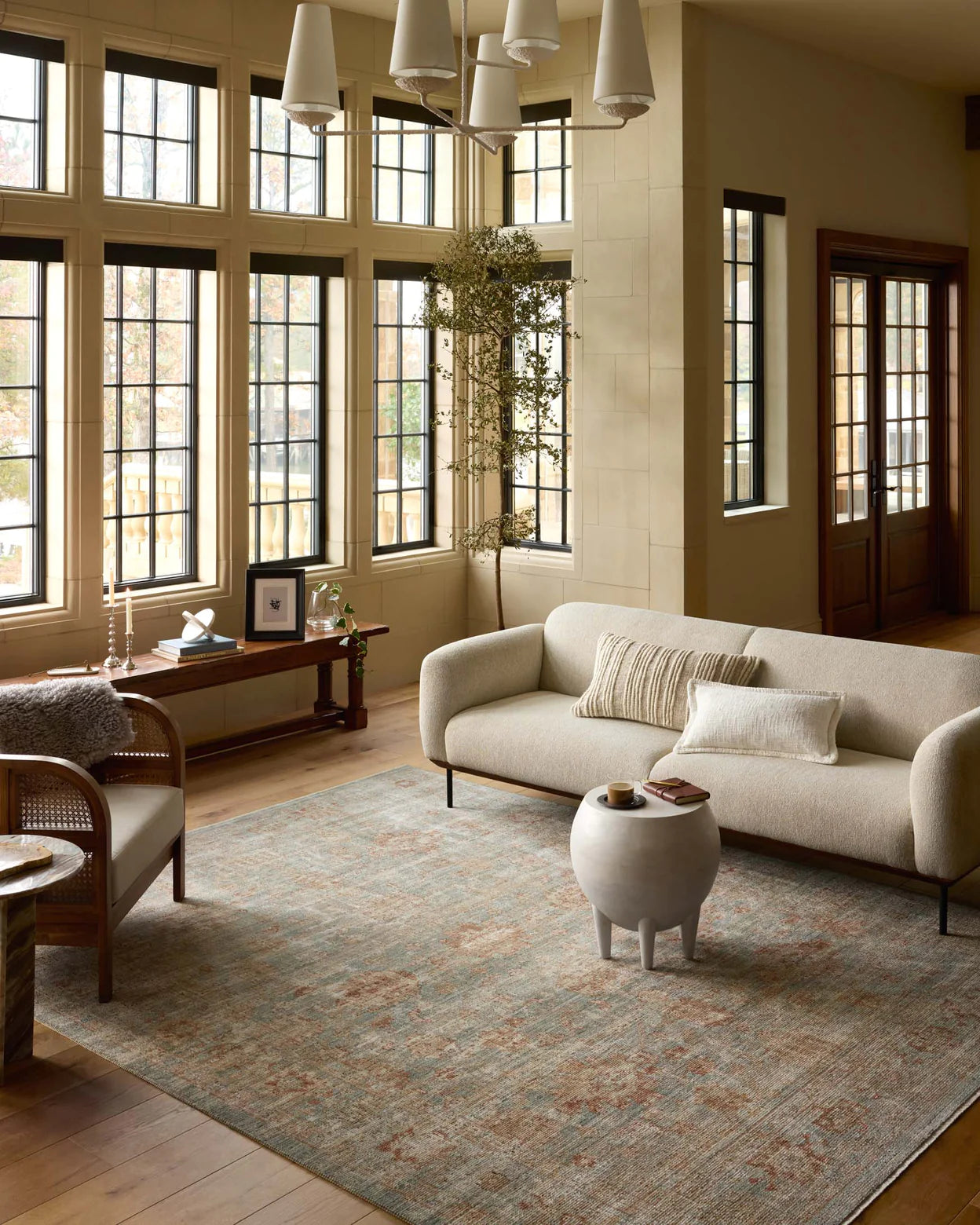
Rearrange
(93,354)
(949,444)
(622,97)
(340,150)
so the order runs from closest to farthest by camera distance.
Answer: (622,97), (93,354), (340,150), (949,444)

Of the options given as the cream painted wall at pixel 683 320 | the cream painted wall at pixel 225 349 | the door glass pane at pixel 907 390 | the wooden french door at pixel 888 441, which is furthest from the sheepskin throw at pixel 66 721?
the door glass pane at pixel 907 390

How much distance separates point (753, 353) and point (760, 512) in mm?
968

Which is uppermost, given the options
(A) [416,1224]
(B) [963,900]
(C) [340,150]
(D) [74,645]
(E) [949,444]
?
(C) [340,150]

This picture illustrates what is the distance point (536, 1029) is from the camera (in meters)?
3.54

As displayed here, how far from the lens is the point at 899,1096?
3.19m

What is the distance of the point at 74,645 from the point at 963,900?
3.92 metres

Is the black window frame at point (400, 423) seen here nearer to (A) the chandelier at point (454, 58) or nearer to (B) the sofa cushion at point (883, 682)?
(A) the chandelier at point (454, 58)

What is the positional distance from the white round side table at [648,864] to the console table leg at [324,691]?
9.98 ft

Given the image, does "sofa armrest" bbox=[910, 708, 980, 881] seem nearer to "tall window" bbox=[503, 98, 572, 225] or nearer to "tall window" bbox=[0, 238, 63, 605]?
"tall window" bbox=[0, 238, 63, 605]

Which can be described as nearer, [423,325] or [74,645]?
[74,645]

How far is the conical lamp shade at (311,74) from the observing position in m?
4.29

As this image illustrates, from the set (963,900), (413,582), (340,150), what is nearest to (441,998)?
(963,900)

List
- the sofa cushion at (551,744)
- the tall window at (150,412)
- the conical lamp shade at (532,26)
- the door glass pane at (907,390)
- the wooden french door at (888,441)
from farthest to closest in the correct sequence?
the door glass pane at (907,390)
the wooden french door at (888,441)
the tall window at (150,412)
the sofa cushion at (551,744)
the conical lamp shade at (532,26)

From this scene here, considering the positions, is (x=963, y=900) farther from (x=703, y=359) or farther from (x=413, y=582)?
(x=413, y=582)
